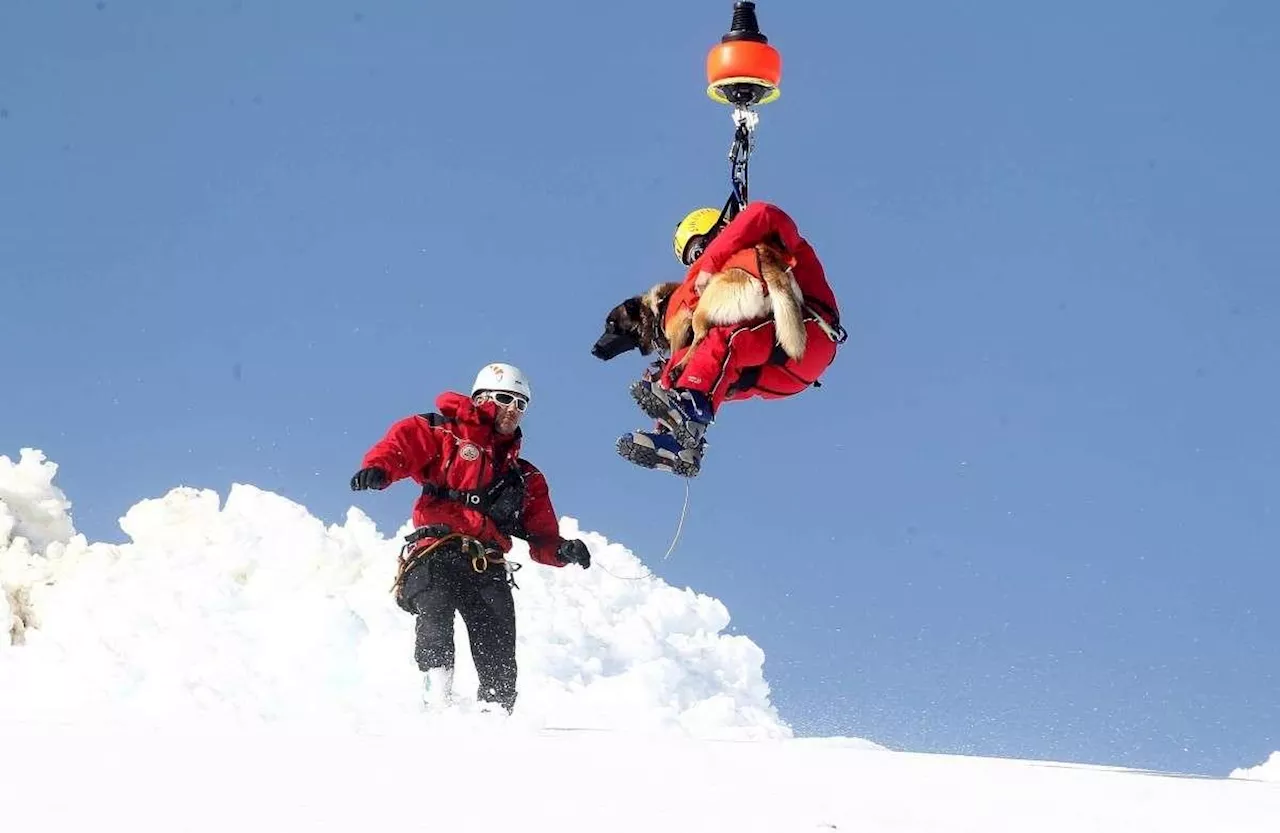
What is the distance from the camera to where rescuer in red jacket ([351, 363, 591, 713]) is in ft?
28.1

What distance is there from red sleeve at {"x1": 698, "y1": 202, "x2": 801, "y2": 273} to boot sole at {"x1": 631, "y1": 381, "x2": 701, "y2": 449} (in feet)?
2.38

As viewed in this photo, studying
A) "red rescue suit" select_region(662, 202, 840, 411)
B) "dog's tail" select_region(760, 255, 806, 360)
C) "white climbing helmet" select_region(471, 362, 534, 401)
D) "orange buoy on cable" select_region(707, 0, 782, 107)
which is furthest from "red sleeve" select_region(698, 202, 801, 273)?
"white climbing helmet" select_region(471, 362, 534, 401)

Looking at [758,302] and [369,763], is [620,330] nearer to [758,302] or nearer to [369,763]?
[758,302]

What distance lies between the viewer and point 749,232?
7.25 m

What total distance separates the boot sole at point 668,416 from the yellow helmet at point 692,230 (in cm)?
112

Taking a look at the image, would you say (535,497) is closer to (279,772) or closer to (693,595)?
(279,772)

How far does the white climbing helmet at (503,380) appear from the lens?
9109mm

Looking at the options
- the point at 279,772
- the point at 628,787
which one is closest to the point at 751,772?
the point at 628,787

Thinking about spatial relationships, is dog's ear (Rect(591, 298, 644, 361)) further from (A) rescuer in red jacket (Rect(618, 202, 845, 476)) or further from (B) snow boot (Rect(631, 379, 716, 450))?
(B) snow boot (Rect(631, 379, 716, 450))

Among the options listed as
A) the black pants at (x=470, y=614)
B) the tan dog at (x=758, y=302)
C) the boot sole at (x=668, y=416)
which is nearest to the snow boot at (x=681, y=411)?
the boot sole at (x=668, y=416)

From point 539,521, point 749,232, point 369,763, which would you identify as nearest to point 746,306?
point 749,232

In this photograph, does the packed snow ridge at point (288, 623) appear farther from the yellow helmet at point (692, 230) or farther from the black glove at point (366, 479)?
the yellow helmet at point (692, 230)

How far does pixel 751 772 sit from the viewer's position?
5438 mm

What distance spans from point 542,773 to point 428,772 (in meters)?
0.36
